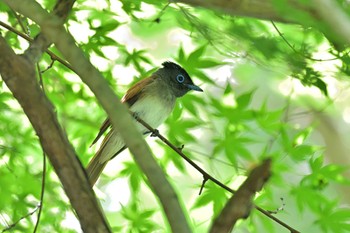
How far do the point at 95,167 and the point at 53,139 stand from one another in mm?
2008

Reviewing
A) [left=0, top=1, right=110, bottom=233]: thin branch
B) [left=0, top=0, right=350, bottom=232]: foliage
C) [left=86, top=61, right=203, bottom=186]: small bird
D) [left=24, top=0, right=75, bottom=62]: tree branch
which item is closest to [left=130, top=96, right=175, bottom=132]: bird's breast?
[left=86, top=61, right=203, bottom=186]: small bird

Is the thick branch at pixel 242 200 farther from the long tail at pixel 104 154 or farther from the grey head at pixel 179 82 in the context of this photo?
the grey head at pixel 179 82

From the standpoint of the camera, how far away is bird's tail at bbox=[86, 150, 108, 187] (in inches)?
147

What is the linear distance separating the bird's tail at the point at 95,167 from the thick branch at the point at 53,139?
187cm

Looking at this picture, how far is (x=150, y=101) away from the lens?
4.32m

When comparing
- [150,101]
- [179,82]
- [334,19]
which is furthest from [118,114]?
[179,82]

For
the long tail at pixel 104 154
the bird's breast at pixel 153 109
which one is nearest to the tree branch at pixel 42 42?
the long tail at pixel 104 154

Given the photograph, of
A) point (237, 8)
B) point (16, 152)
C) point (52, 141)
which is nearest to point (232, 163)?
point (237, 8)

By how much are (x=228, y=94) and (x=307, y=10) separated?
1.18 meters

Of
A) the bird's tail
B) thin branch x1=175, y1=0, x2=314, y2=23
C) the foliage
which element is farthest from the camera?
the bird's tail

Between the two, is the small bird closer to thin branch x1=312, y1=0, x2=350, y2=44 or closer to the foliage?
the foliage

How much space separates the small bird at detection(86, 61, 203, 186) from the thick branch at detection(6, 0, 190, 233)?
1.74 metres

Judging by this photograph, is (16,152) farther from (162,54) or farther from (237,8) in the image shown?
(162,54)

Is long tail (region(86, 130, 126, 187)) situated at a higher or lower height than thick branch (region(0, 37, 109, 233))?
higher
